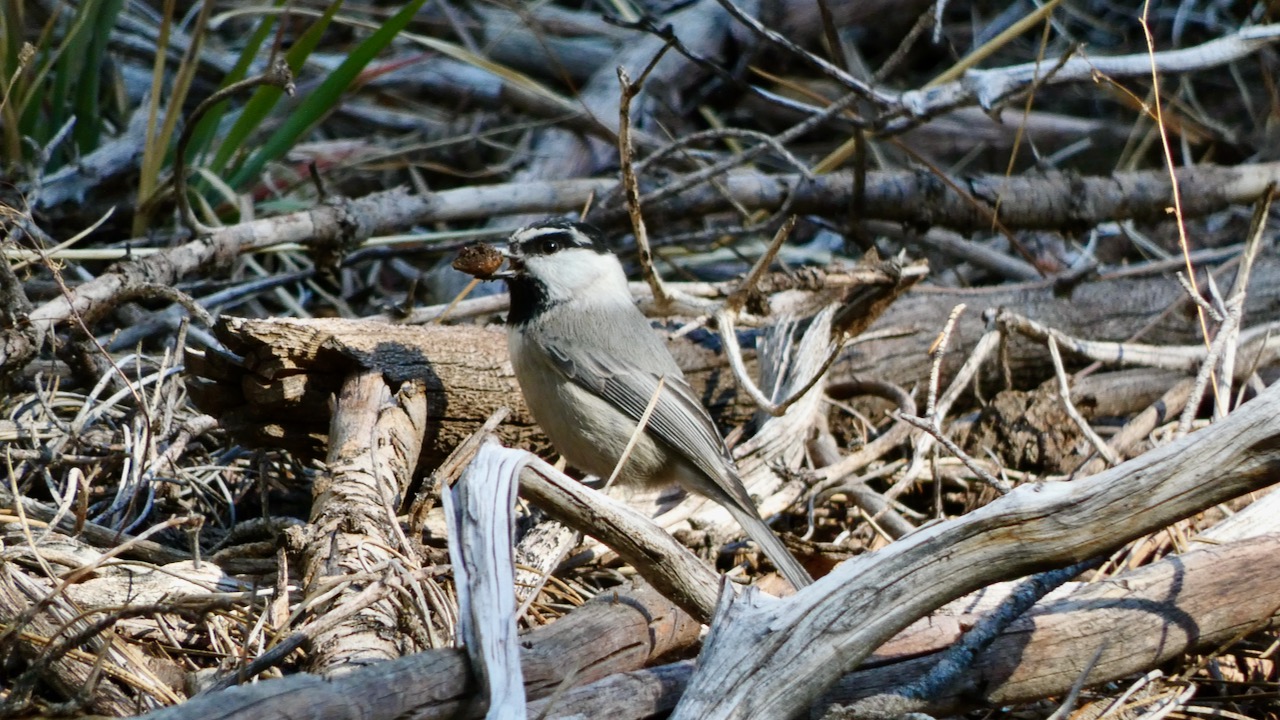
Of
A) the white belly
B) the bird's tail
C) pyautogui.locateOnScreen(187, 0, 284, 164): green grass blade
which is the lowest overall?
the bird's tail

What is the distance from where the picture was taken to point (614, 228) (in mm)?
4969

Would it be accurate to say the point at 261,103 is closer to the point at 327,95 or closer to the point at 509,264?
the point at 327,95

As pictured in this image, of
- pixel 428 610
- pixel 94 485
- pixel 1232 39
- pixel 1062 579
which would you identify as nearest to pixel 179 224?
pixel 94 485

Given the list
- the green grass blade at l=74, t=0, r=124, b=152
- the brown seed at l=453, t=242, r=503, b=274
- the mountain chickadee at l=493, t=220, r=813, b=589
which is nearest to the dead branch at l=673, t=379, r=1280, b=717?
the mountain chickadee at l=493, t=220, r=813, b=589

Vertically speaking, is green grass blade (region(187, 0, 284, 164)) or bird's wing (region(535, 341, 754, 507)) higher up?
green grass blade (region(187, 0, 284, 164))

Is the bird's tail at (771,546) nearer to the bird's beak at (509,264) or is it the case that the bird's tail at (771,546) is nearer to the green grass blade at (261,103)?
the bird's beak at (509,264)

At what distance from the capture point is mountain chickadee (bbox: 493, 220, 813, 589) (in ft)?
11.4

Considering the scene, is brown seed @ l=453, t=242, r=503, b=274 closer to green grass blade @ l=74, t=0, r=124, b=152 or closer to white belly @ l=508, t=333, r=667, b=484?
white belly @ l=508, t=333, r=667, b=484

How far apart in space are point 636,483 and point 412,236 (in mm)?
1549

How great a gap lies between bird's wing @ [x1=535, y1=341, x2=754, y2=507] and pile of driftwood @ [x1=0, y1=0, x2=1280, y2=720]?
0.20m

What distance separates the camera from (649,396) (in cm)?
356

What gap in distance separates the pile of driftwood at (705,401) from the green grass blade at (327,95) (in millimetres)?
391

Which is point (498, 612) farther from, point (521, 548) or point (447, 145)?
point (447, 145)

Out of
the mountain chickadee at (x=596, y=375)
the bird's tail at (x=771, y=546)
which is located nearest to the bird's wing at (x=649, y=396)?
the mountain chickadee at (x=596, y=375)
